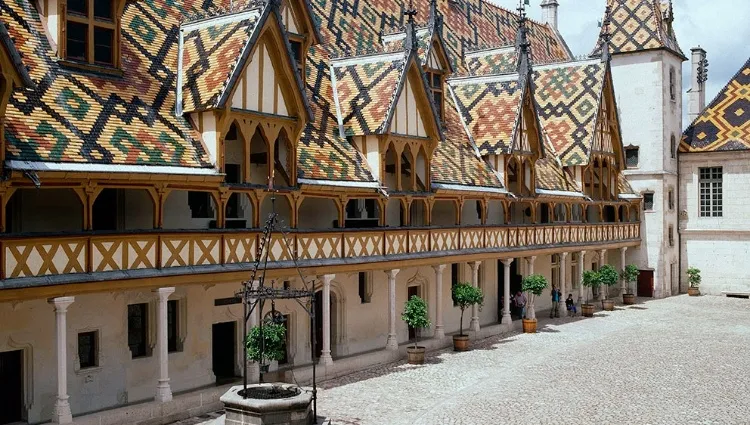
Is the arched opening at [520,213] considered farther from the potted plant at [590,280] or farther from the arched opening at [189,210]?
the arched opening at [189,210]

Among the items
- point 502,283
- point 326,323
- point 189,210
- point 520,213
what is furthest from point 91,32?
point 502,283

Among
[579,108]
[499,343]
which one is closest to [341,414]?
[499,343]

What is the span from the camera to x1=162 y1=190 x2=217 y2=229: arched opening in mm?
19875

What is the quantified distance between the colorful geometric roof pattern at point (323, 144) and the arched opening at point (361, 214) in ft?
6.56

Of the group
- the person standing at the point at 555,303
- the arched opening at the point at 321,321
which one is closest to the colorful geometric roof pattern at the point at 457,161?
the arched opening at the point at 321,321

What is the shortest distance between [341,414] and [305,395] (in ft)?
9.71

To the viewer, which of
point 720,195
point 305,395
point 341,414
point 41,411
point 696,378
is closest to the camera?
point 305,395

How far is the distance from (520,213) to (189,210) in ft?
61.7

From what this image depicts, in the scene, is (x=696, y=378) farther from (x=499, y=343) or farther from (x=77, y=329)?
(x=77, y=329)

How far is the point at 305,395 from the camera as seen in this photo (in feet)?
50.2

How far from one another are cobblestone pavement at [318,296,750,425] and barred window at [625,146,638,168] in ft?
53.8

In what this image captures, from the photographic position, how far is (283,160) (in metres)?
22.3

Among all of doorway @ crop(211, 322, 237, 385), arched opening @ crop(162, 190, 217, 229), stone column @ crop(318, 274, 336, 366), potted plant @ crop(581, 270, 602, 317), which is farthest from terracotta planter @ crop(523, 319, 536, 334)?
arched opening @ crop(162, 190, 217, 229)

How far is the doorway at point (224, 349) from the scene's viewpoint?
21.5 m
